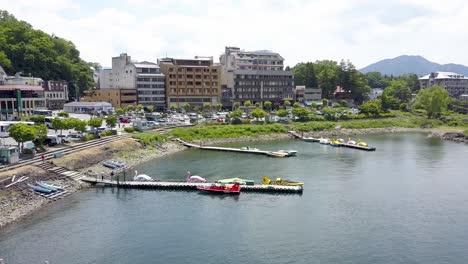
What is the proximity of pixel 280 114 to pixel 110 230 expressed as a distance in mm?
66987

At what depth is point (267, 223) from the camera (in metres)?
34.2

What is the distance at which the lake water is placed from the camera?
2870 centimetres

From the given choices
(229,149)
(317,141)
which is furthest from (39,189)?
(317,141)

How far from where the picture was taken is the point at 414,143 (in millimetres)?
78312

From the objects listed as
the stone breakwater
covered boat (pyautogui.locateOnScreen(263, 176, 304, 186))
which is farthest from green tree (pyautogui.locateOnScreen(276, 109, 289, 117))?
covered boat (pyautogui.locateOnScreen(263, 176, 304, 186))

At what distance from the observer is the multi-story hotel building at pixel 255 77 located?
11431 cm

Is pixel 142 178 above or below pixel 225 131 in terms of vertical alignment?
below

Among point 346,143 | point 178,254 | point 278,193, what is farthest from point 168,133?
point 178,254

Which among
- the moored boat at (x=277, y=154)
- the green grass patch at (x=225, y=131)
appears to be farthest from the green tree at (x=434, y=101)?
the moored boat at (x=277, y=154)

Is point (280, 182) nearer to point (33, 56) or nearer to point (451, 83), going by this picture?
point (33, 56)

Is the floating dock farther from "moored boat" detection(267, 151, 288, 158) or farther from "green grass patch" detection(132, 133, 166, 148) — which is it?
"green grass patch" detection(132, 133, 166, 148)

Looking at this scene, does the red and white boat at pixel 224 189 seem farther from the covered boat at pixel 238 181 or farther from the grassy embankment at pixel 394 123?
the grassy embankment at pixel 394 123

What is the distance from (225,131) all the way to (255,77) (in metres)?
37.3

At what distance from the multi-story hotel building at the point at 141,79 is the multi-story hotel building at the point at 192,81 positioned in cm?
193
